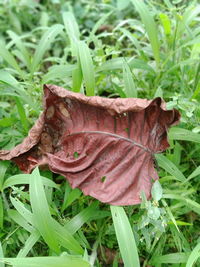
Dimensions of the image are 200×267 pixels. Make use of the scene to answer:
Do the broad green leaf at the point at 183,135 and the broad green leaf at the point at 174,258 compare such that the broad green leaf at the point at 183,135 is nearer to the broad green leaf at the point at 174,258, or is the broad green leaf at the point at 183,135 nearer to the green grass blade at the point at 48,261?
the broad green leaf at the point at 174,258

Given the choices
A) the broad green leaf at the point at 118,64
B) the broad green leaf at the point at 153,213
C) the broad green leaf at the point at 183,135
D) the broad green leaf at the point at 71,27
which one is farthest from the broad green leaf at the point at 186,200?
the broad green leaf at the point at 71,27

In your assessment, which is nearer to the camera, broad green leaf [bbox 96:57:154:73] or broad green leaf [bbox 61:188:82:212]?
broad green leaf [bbox 61:188:82:212]

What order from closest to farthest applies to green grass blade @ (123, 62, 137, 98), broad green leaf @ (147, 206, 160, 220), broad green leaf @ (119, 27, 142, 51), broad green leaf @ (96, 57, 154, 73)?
broad green leaf @ (147, 206, 160, 220) → green grass blade @ (123, 62, 137, 98) → broad green leaf @ (96, 57, 154, 73) → broad green leaf @ (119, 27, 142, 51)

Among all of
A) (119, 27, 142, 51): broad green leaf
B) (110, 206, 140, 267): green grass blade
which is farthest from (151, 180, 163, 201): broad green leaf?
(119, 27, 142, 51): broad green leaf

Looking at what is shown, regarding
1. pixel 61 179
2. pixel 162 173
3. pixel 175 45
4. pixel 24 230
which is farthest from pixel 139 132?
pixel 175 45

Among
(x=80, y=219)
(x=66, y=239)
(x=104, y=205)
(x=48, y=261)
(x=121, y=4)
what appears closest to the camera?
(x=48, y=261)

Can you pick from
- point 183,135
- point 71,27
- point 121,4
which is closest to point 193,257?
point 183,135

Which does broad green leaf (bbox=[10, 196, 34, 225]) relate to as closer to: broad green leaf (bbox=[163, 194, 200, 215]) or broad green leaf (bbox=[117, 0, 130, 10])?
broad green leaf (bbox=[163, 194, 200, 215])

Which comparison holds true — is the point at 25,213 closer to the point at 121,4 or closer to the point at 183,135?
the point at 183,135
